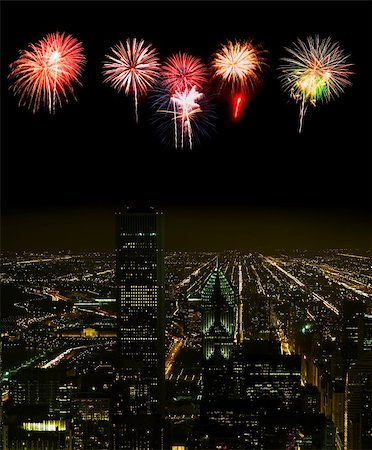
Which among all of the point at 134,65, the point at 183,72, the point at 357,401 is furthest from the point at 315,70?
the point at 357,401

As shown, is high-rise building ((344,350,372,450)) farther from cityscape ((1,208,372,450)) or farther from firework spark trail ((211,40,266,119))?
firework spark trail ((211,40,266,119))

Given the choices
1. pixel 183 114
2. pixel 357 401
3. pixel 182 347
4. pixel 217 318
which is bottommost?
pixel 357 401

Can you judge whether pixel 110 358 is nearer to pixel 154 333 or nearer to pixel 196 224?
pixel 154 333

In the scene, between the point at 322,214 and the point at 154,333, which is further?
the point at 154,333

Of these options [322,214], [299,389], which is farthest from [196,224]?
[299,389]

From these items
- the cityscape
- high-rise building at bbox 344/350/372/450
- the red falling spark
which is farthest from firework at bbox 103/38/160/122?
high-rise building at bbox 344/350/372/450

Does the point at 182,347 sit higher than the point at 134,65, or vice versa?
the point at 134,65

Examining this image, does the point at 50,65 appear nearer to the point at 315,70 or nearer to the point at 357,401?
the point at 315,70
